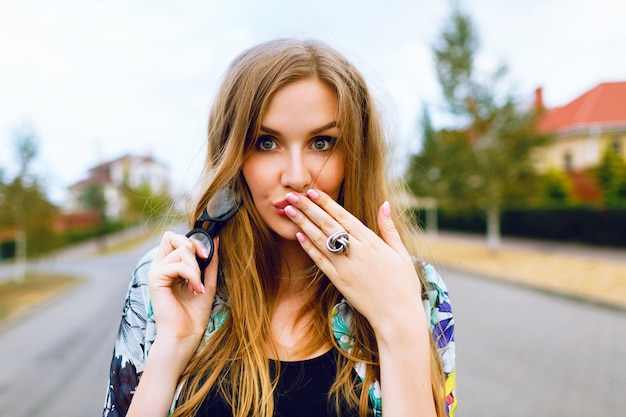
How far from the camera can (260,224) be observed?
1604 millimetres

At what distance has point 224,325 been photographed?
4.94 feet

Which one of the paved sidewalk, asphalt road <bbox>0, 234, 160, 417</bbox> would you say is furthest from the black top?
the paved sidewalk

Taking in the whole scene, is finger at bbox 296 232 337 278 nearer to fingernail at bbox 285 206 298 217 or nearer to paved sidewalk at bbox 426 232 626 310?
fingernail at bbox 285 206 298 217

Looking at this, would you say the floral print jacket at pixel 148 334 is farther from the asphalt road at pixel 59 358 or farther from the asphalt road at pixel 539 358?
the asphalt road at pixel 59 358

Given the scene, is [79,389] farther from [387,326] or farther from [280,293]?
[387,326]

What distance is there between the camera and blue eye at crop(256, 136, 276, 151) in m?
1.47

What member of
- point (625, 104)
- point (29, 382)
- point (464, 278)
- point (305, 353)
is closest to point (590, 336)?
point (625, 104)

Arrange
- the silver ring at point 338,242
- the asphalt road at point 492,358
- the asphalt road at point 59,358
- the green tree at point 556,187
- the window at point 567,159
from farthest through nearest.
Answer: the green tree at point 556,187, the window at point 567,159, the asphalt road at point 59,358, the asphalt road at point 492,358, the silver ring at point 338,242

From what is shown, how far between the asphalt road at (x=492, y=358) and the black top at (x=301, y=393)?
11.4 feet

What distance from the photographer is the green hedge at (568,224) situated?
1603cm

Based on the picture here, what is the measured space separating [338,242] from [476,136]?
51.2 ft

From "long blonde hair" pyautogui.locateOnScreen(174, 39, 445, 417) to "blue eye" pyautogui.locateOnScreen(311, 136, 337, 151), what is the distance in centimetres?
3

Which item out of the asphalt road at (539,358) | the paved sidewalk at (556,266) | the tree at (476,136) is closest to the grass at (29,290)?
the asphalt road at (539,358)

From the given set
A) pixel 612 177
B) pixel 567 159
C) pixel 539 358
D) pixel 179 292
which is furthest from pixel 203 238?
pixel 567 159
